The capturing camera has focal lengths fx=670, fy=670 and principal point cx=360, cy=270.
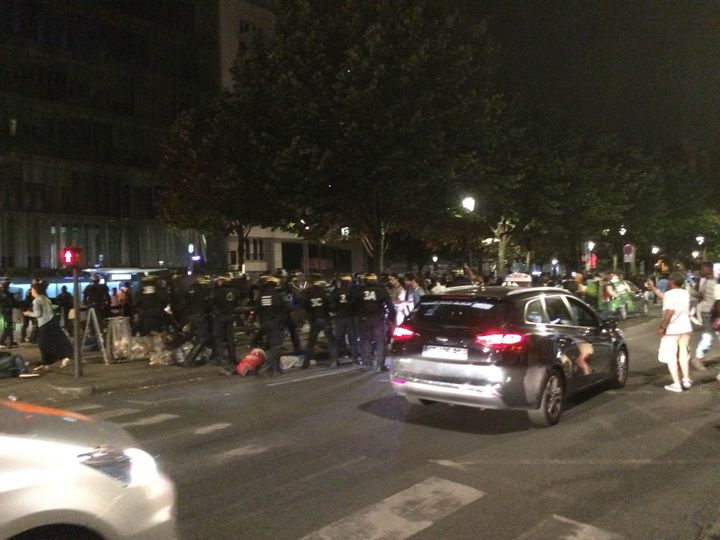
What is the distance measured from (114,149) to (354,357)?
31.6 m

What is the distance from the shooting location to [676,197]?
4678 cm

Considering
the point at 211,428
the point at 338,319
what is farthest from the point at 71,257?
the point at 211,428

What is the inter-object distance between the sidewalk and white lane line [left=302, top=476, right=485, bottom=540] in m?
6.59

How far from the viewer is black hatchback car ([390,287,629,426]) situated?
7.04m

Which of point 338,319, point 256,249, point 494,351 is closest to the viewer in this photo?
point 494,351

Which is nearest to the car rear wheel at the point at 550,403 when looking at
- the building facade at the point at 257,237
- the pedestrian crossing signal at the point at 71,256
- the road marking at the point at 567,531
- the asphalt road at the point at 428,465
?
the asphalt road at the point at 428,465

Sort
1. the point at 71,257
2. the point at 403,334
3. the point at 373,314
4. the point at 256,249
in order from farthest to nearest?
1. the point at 256,249
2. the point at 373,314
3. the point at 71,257
4. the point at 403,334

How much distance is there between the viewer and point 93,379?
36.3 feet

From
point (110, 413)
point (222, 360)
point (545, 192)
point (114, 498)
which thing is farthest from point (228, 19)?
point (114, 498)

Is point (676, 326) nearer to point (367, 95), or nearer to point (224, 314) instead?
point (224, 314)

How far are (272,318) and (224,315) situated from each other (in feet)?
3.94

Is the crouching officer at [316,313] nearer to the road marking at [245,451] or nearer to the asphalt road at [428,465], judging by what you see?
the asphalt road at [428,465]

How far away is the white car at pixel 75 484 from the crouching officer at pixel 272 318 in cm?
796

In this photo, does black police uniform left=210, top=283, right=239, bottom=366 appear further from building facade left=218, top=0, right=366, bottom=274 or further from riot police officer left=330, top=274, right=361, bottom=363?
building facade left=218, top=0, right=366, bottom=274
